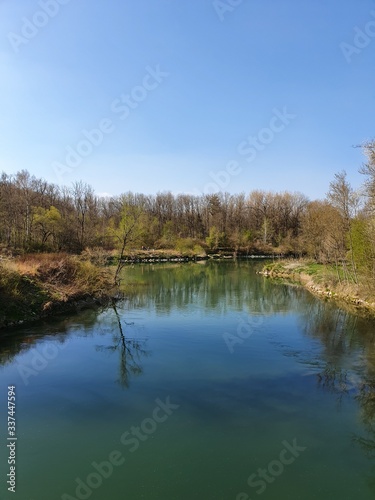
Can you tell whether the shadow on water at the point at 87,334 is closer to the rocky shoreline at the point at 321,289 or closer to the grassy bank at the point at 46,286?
the grassy bank at the point at 46,286

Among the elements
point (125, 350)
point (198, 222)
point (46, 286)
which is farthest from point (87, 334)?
point (198, 222)

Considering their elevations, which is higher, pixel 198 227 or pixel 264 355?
pixel 198 227

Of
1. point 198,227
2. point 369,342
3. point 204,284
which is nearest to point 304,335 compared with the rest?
point 369,342

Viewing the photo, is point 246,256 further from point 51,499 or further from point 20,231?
point 51,499

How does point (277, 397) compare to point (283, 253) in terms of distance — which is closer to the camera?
point (277, 397)

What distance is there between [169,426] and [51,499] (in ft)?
9.14

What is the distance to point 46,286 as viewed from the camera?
781 inches

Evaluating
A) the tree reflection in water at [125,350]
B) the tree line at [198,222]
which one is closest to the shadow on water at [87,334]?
the tree reflection in water at [125,350]

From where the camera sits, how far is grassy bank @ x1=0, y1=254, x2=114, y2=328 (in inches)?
658

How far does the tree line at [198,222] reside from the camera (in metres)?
23.4

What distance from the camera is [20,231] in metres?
43.8

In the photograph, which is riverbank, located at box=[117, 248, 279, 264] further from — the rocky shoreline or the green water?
the green water

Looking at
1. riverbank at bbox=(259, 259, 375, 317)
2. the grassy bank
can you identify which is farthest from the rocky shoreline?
the grassy bank

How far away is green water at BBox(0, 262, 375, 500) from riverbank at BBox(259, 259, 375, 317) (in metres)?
4.23
